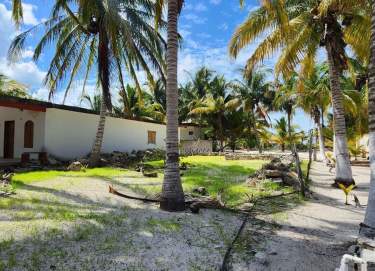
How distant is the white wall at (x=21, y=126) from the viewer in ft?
55.2

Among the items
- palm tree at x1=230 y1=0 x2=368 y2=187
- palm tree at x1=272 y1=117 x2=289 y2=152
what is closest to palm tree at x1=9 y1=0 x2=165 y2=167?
palm tree at x1=230 y1=0 x2=368 y2=187

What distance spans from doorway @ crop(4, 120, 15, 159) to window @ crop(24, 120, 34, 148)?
40.4 inches

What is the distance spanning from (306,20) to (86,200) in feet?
34.5

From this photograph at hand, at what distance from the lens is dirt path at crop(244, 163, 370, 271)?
5.70 m

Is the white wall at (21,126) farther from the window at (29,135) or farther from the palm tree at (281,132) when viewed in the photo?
the palm tree at (281,132)

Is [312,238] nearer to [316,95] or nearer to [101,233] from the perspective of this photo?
[101,233]

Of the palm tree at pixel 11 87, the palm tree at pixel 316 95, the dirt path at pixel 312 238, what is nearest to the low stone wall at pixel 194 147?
the palm tree at pixel 316 95

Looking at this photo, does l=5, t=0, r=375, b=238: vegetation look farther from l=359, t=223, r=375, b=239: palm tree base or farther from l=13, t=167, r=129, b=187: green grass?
l=13, t=167, r=129, b=187: green grass

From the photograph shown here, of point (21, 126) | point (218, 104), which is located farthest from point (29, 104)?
point (218, 104)

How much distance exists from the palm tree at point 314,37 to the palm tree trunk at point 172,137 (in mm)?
4950

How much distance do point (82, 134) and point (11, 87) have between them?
787cm

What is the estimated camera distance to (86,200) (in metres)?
9.27

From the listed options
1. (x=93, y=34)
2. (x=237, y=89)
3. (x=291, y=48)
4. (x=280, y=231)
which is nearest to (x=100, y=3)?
(x=93, y=34)

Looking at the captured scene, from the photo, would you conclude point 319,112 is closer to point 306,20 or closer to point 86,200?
point 306,20
